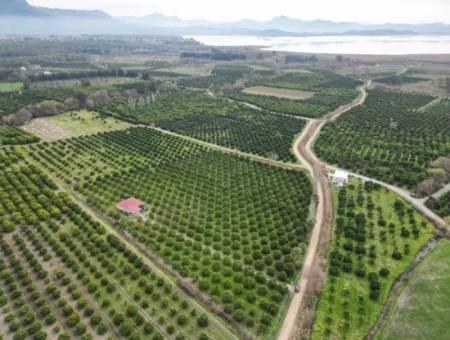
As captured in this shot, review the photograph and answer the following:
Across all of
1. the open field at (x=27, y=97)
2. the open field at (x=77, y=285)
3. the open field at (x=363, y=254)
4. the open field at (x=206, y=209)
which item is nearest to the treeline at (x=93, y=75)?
the open field at (x=27, y=97)

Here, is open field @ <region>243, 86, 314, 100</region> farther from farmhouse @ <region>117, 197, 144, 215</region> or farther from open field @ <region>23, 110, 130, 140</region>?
farmhouse @ <region>117, 197, 144, 215</region>

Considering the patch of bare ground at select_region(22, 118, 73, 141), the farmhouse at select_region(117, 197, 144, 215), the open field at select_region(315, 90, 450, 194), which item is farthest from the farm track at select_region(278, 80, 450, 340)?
the patch of bare ground at select_region(22, 118, 73, 141)

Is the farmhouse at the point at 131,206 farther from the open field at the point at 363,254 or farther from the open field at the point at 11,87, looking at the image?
the open field at the point at 11,87

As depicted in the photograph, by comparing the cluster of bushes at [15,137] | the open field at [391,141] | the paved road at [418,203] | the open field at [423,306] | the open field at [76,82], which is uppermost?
the open field at [391,141]

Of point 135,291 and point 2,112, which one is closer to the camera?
point 135,291

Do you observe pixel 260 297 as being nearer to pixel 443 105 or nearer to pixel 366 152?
pixel 366 152

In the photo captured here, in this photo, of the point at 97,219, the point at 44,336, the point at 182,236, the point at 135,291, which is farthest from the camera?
the point at 97,219

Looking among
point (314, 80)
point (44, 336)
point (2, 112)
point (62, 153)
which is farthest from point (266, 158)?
point (314, 80)
